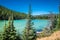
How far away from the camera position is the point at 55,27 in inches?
781

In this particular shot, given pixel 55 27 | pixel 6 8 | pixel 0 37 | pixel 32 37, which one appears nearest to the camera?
pixel 0 37

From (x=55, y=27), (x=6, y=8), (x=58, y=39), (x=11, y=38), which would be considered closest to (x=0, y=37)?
(x=11, y=38)

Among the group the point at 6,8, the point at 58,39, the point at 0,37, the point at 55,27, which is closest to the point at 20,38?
the point at 0,37

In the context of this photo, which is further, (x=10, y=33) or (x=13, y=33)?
(x=13, y=33)

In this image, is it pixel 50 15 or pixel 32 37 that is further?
pixel 50 15

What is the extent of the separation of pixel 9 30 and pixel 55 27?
10.2 meters

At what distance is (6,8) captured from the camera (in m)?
66.8

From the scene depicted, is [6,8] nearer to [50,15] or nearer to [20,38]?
[50,15]

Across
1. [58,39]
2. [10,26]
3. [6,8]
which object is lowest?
[58,39]

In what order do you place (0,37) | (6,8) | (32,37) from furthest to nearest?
(6,8), (32,37), (0,37)

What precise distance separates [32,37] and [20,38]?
2.57ft

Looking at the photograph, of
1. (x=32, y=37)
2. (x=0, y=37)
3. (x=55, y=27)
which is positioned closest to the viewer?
(x=0, y=37)

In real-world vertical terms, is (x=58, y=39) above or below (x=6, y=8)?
below

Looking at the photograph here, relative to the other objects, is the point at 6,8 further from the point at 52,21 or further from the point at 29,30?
the point at 29,30
